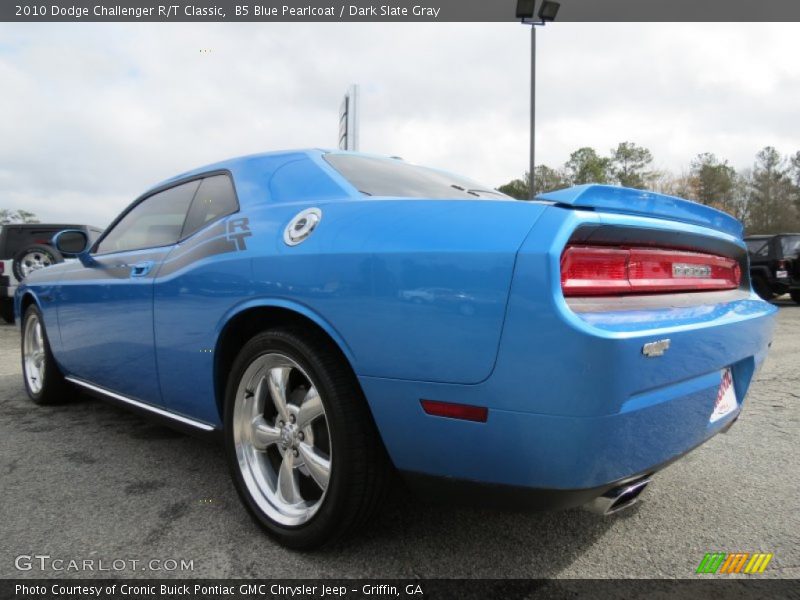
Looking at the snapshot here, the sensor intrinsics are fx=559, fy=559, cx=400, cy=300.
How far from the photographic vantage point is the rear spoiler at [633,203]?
1603 millimetres

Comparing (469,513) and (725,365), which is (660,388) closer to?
(725,365)

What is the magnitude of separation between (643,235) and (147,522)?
2.06m

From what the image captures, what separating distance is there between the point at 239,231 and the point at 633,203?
4.69ft

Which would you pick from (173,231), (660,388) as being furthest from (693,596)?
(173,231)

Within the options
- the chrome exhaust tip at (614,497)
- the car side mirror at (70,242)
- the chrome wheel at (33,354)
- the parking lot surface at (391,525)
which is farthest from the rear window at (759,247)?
the chrome wheel at (33,354)

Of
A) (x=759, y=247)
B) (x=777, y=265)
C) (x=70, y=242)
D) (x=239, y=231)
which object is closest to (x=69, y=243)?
(x=70, y=242)

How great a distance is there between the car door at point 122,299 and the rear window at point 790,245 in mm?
13532

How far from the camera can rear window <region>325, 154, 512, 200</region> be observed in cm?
219

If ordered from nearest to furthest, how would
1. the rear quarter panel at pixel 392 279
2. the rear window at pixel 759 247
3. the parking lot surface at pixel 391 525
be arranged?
1. the rear quarter panel at pixel 392 279
2. the parking lot surface at pixel 391 525
3. the rear window at pixel 759 247

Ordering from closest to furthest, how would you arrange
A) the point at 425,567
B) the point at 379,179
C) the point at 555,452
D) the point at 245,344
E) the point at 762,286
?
the point at 555,452 < the point at 425,567 < the point at 245,344 < the point at 379,179 < the point at 762,286

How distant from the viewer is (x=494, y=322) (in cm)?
145

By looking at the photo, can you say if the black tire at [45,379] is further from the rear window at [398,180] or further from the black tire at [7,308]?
the black tire at [7,308]

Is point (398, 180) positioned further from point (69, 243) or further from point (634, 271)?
point (69, 243)

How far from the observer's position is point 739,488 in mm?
2461
